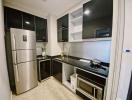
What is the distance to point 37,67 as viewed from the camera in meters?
2.51

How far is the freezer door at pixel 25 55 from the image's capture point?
74.5 inches

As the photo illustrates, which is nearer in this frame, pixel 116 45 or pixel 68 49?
pixel 116 45

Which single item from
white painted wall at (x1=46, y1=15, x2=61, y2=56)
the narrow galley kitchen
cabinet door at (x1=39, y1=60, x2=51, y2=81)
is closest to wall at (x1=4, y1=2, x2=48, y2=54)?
the narrow galley kitchen

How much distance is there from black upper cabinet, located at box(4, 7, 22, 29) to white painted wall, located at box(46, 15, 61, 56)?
102 centimetres

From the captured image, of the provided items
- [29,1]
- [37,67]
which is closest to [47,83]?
[37,67]

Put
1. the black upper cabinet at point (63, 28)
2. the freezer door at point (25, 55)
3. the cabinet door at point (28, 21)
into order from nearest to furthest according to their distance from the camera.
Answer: the freezer door at point (25, 55) → the cabinet door at point (28, 21) → the black upper cabinet at point (63, 28)

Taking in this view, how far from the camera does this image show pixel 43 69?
8.71ft

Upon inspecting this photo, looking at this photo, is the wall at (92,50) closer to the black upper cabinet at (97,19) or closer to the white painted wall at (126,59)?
the black upper cabinet at (97,19)

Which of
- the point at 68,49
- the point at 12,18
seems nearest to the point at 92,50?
the point at 68,49

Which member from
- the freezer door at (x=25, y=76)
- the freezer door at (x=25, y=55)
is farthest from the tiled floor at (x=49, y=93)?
the freezer door at (x=25, y=55)

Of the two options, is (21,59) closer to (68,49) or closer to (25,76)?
(25,76)

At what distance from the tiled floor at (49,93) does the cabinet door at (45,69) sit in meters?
0.36

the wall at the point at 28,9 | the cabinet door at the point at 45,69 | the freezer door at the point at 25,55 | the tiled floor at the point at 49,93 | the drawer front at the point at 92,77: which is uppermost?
the wall at the point at 28,9

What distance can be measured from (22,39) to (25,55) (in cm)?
45
